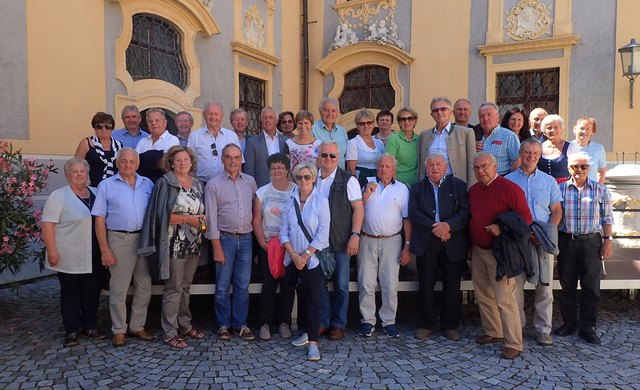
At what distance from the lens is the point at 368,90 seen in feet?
47.2

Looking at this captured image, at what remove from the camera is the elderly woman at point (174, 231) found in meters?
4.59

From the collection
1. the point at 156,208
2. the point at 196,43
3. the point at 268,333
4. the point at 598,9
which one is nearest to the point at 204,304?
the point at 268,333

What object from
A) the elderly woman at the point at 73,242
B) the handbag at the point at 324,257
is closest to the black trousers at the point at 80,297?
the elderly woman at the point at 73,242

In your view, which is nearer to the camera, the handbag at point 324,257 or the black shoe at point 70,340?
the handbag at point 324,257

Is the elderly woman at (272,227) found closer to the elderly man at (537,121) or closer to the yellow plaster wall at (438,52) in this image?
the elderly man at (537,121)

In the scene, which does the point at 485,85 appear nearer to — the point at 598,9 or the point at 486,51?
the point at 486,51

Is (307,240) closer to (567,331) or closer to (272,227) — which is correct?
(272,227)

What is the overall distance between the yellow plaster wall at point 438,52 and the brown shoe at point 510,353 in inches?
366

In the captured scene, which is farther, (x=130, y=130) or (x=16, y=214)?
(x=130, y=130)

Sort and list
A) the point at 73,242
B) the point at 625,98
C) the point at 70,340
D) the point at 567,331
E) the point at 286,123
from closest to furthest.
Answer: the point at 73,242, the point at 70,340, the point at 567,331, the point at 286,123, the point at 625,98

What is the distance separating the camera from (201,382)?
4059mm

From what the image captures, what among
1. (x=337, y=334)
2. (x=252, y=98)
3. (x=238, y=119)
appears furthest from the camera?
(x=252, y=98)

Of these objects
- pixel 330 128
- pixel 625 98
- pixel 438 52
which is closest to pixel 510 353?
pixel 330 128

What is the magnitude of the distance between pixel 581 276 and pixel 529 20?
9002 millimetres
